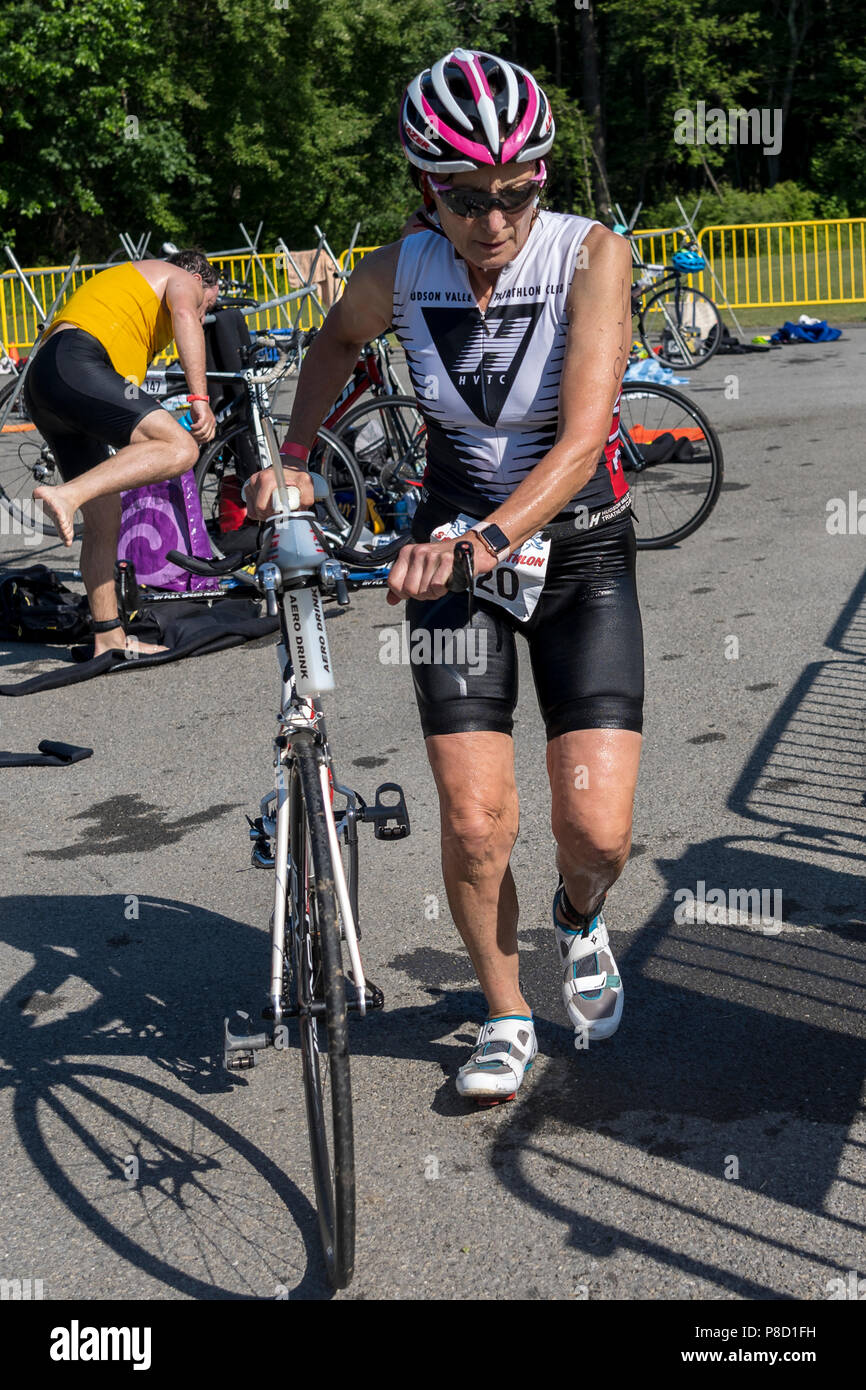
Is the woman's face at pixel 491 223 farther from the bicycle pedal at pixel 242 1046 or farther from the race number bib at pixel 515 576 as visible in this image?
the bicycle pedal at pixel 242 1046

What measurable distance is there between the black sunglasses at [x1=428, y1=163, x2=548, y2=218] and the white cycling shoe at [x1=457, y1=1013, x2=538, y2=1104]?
5.87ft

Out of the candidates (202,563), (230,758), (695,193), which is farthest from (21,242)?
(202,563)

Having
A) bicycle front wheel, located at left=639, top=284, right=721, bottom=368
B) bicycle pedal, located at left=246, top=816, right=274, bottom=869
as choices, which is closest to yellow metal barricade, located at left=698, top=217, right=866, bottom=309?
bicycle front wheel, located at left=639, top=284, right=721, bottom=368

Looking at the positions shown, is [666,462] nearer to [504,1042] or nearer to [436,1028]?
[436,1028]

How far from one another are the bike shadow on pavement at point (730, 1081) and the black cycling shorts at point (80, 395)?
10.8 ft

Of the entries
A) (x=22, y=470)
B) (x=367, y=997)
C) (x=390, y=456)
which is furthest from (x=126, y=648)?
(x=22, y=470)

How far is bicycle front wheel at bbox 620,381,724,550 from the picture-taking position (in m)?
8.49

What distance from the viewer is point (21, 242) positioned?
34.8m

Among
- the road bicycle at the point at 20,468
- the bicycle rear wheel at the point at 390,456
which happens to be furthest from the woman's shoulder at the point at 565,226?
the bicycle rear wheel at the point at 390,456

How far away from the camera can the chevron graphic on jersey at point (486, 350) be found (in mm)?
3238

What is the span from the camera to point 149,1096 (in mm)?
3523

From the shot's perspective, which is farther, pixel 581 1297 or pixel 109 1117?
pixel 109 1117

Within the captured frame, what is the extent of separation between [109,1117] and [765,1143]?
148 centimetres

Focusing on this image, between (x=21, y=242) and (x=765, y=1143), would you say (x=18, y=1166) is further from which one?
(x=21, y=242)
